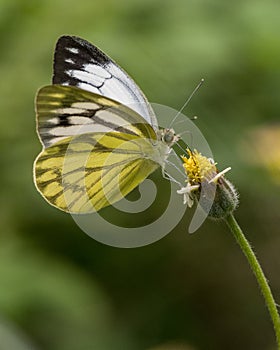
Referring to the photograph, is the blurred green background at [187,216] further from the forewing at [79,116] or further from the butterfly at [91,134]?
the forewing at [79,116]

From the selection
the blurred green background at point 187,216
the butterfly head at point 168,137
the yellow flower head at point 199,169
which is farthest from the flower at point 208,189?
the blurred green background at point 187,216

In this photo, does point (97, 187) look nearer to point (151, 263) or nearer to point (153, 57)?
point (153, 57)

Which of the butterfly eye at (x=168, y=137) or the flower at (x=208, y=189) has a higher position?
the butterfly eye at (x=168, y=137)

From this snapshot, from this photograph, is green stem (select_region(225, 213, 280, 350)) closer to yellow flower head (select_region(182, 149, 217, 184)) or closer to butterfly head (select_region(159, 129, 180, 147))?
yellow flower head (select_region(182, 149, 217, 184))

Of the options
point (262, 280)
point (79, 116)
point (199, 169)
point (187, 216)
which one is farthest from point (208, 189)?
point (187, 216)

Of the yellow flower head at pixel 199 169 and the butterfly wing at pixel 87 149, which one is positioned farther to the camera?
the butterfly wing at pixel 87 149

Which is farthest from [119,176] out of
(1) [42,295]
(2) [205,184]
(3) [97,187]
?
(1) [42,295]

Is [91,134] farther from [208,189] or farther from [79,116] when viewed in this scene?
[208,189]
